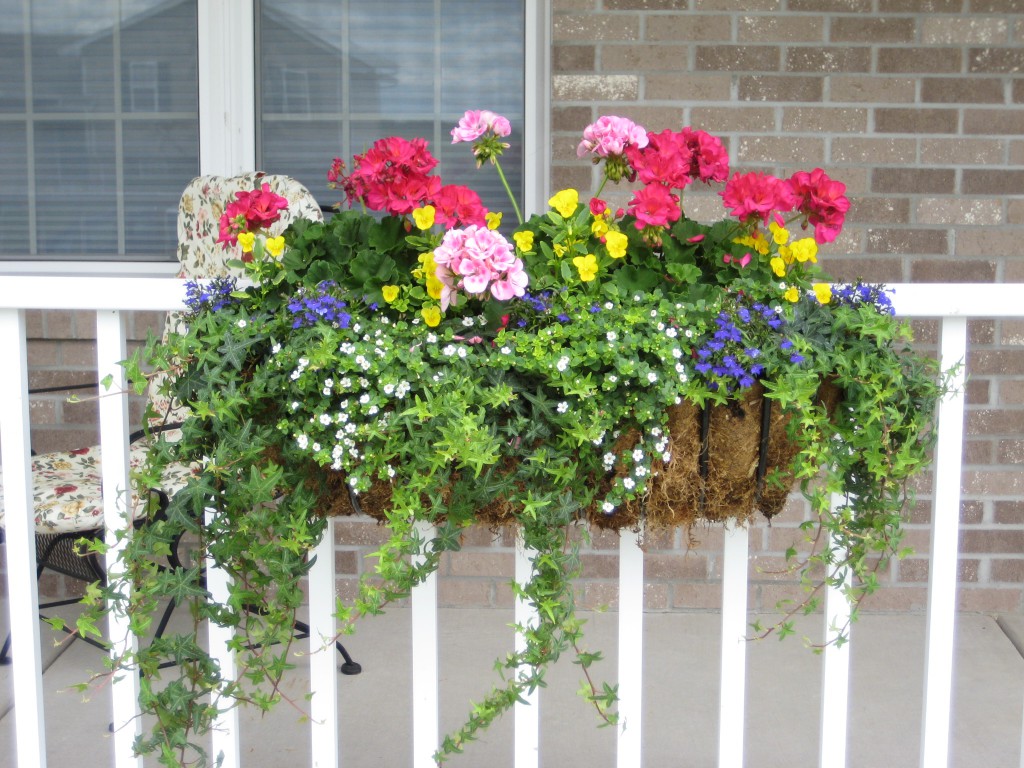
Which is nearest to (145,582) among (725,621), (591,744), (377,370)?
(377,370)

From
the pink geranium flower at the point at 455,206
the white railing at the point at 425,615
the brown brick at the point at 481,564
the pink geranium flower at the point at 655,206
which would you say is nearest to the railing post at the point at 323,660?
the white railing at the point at 425,615

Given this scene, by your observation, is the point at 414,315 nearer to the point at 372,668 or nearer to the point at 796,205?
the point at 796,205

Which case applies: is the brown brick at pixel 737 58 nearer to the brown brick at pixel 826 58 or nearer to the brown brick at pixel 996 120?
the brown brick at pixel 826 58

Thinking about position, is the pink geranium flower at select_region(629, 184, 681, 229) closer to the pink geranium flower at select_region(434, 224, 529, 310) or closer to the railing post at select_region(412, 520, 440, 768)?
the pink geranium flower at select_region(434, 224, 529, 310)

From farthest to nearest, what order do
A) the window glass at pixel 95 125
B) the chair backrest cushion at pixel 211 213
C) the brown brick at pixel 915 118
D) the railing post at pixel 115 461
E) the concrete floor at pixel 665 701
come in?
the window glass at pixel 95 125 → the brown brick at pixel 915 118 → the chair backrest cushion at pixel 211 213 → the concrete floor at pixel 665 701 → the railing post at pixel 115 461

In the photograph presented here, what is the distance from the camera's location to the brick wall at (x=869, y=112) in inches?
118

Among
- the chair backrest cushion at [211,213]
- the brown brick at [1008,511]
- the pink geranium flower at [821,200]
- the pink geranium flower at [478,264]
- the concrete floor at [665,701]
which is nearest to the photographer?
the pink geranium flower at [478,264]

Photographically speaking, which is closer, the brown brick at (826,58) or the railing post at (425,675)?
the railing post at (425,675)

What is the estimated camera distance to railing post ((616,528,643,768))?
5.37 ft

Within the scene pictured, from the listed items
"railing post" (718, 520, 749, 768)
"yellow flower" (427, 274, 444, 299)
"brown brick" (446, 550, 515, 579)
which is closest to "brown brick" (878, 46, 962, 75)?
"brown brick" (446, 550, 515, 579)

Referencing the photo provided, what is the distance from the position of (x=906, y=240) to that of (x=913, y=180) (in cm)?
17

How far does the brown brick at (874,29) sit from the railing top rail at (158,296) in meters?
1.68

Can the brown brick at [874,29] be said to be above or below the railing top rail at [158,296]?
above

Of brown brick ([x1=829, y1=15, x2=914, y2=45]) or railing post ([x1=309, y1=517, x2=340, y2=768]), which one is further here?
brown brick ([x1=829, y1=15, x2=914, y2=45])
